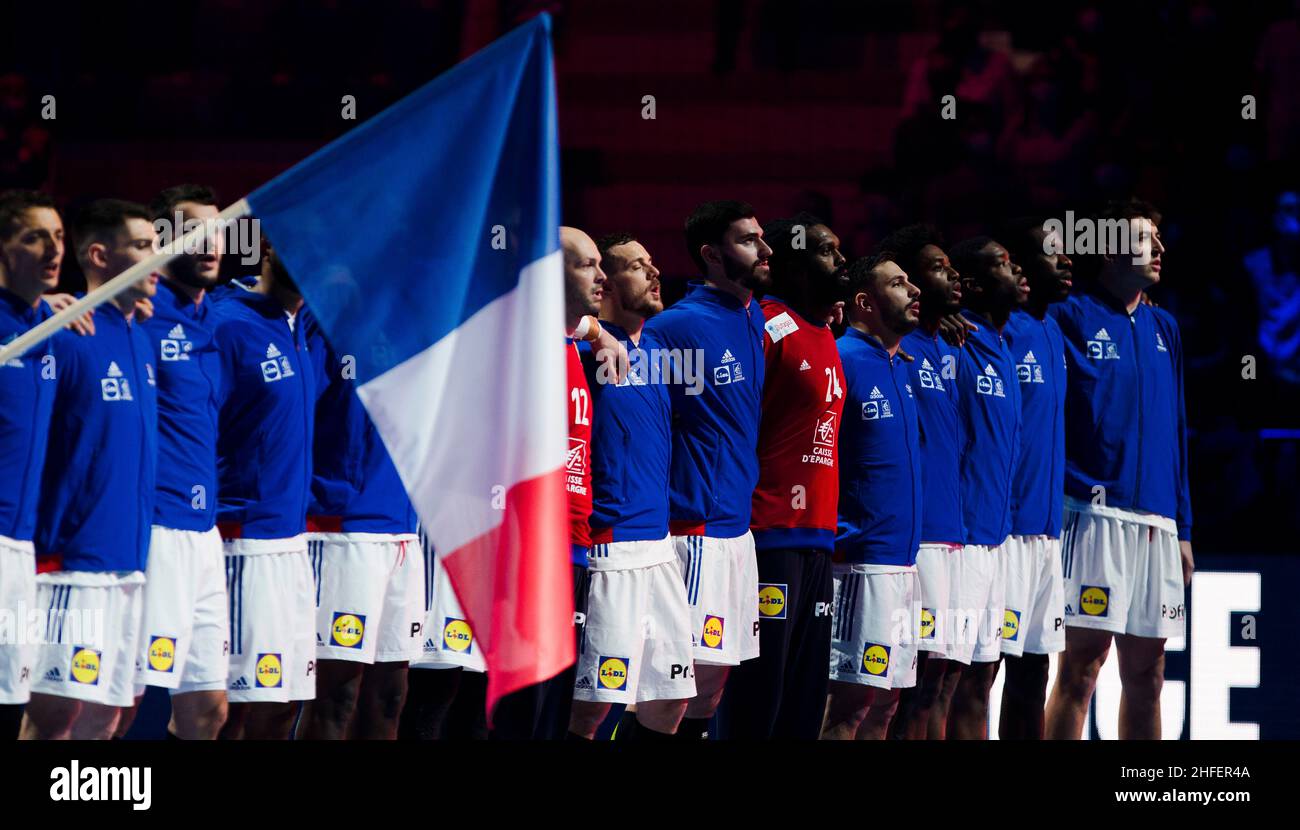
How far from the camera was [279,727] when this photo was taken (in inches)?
251

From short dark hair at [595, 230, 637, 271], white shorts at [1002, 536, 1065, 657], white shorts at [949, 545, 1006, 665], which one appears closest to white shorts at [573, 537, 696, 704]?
short dark hair at [595, 230, 637, 271]

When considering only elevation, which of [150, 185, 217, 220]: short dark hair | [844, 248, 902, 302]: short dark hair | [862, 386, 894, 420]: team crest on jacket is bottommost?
[862, 386, 894, 420]: team crest on jacket

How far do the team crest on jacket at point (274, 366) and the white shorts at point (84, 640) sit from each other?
3.06 feet

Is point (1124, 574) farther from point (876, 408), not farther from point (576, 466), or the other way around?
point (576, 466)

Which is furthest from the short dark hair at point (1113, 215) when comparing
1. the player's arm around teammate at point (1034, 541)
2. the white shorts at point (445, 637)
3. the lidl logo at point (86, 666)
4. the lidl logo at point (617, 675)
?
the lidl logo at point (86, 666)

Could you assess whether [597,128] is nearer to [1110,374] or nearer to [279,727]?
[1110,374]

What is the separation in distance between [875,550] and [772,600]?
0.50 metres

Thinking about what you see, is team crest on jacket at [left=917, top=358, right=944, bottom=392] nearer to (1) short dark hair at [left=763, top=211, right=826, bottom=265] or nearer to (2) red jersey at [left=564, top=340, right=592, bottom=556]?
(1) short dark hair at [left=763, top=211, right=826, bottom=265]

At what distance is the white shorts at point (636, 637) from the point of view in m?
6.36

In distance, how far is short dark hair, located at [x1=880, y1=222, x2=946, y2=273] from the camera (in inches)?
296

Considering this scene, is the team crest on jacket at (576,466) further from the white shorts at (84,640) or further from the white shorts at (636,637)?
the white shorts at (84,640)

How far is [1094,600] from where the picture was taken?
763 centimetres

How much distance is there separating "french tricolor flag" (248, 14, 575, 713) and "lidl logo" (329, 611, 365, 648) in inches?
91.6
